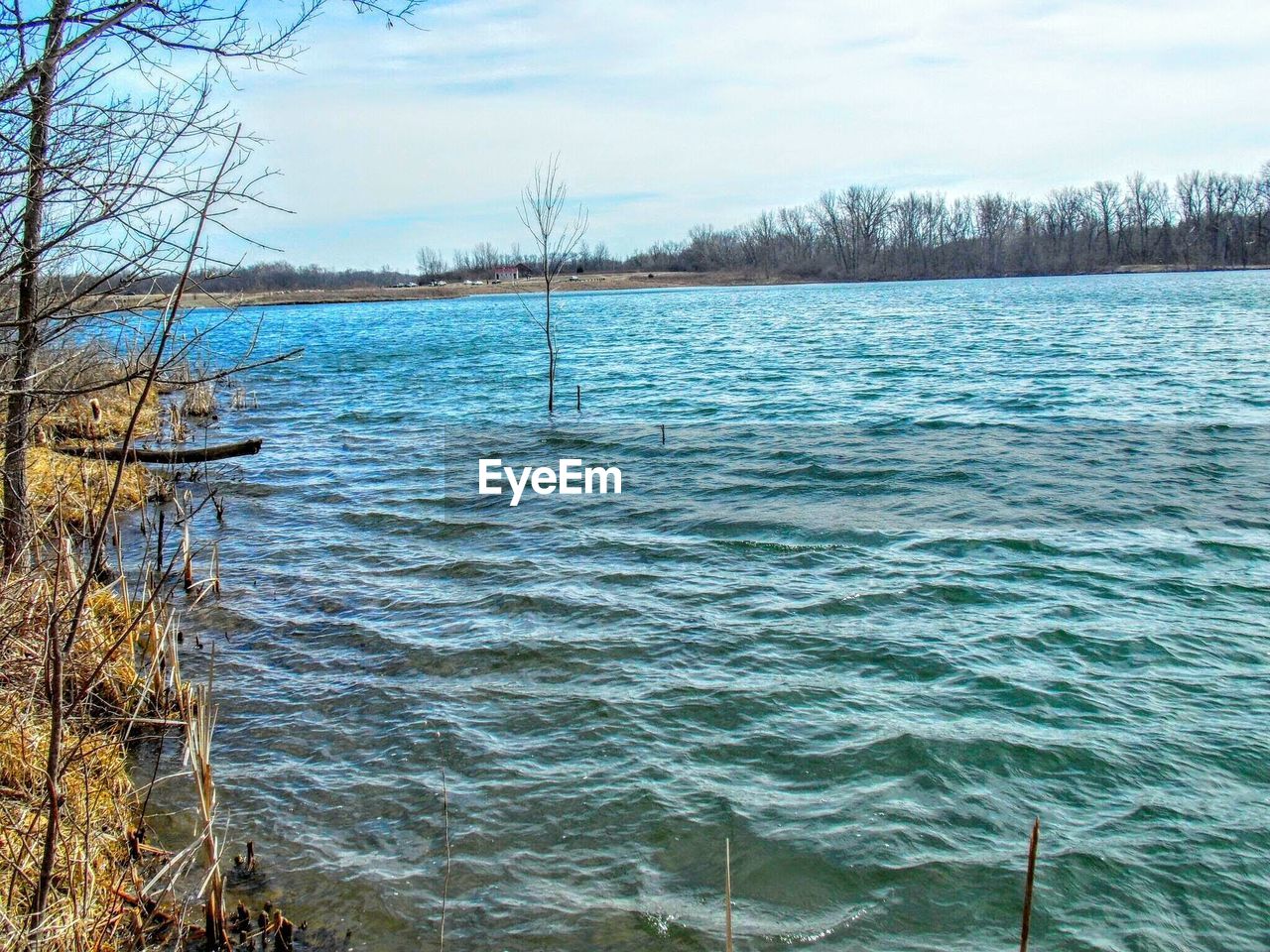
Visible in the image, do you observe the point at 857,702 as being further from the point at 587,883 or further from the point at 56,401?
the point at 56,401

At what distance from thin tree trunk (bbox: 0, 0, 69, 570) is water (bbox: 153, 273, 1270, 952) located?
6.54 feet

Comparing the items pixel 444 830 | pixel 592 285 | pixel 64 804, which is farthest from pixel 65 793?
pixel 592 285

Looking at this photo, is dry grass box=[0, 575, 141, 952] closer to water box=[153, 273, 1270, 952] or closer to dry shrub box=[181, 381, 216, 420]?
water box=[153, 273, 1270, 952]

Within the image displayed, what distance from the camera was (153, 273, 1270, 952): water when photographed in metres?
4.82

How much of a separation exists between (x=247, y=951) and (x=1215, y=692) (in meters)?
6.64

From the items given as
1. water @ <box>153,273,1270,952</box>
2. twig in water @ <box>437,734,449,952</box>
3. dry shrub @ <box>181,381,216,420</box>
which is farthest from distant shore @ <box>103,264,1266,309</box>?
twig in water @ <box>437,734,449,952</box>

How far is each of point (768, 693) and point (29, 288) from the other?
5.37m

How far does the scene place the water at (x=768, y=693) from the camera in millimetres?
4816

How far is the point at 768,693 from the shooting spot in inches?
277

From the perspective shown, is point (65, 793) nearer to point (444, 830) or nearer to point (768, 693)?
point (444, 830)

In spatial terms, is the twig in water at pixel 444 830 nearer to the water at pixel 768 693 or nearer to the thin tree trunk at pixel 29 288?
the water at pixel 768 693

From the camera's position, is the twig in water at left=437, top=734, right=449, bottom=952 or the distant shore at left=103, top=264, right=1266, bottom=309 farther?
the distant shore at left=103, top=264, right=1266, bottom=309

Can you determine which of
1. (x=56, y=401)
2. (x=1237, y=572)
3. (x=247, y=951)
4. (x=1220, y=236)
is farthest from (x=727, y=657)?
(x=1220, y=236)

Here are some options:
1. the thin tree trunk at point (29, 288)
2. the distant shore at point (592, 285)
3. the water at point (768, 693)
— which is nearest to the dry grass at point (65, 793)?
the thin tree trunk at point (29, 288)
